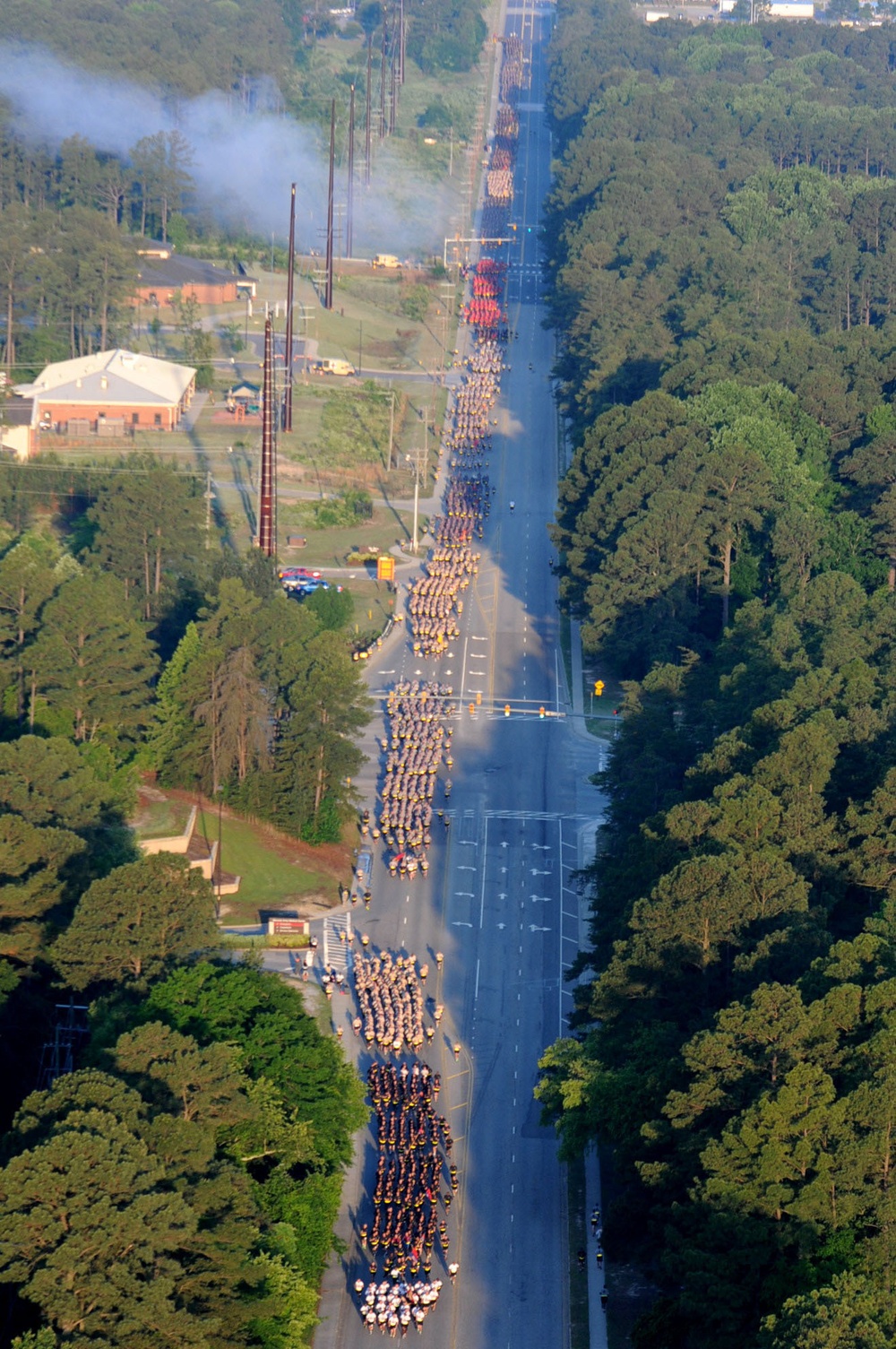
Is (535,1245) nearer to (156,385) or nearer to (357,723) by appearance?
(357,723)

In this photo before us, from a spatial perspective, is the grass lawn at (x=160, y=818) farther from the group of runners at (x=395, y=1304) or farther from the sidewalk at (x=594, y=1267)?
the group of runners at (x=395, y=1304)

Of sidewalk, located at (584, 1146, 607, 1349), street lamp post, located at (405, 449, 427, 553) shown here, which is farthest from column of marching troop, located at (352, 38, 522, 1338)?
sidewalk, located at (584, 1146, 607, 1349)

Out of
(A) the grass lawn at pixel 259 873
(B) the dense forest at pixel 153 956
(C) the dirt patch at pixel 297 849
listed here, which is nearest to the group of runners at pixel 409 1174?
(B) the dense forest at pixel 153 956

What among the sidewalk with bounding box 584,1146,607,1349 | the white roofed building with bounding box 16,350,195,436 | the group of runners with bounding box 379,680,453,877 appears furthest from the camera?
the white roofed building with bounding box 16,350,195,436

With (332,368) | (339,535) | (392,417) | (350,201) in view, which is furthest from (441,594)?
(350,201)

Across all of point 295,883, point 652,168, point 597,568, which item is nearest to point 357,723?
point 295,883

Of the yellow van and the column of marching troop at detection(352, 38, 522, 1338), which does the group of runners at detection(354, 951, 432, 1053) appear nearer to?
the column of marching troop at detection(352, 38, 522, 1338)
